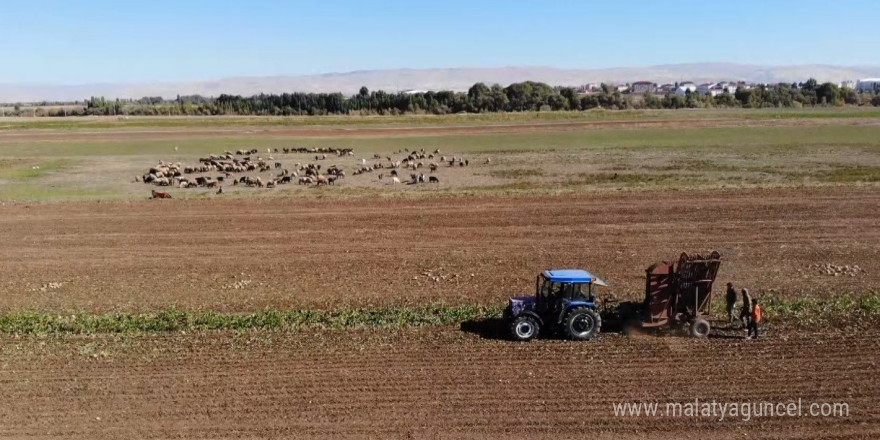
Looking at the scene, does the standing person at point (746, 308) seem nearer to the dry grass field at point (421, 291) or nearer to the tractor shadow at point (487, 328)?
the dry grass field at point (421, 291)

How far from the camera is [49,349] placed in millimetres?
16359

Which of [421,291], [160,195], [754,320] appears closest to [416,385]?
[421,291]

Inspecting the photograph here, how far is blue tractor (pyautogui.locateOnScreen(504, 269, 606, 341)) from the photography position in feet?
53.3

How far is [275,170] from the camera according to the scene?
51.6 meters

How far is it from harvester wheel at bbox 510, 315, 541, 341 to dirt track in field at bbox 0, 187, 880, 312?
3.71 metres

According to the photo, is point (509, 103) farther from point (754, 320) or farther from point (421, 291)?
point (754, 320)

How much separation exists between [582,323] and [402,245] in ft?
38.2

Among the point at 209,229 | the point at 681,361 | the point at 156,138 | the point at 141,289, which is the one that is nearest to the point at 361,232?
the point at 209,229

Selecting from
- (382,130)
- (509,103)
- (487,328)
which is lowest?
(487,328)

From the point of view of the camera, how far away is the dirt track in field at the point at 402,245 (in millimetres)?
→ 21391

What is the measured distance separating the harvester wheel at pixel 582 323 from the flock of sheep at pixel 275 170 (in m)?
29.0

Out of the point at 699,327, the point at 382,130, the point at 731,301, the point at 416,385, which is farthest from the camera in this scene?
the point at 382,130

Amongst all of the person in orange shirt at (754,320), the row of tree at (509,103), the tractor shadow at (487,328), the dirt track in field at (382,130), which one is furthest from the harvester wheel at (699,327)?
the row of tree at (509,103)

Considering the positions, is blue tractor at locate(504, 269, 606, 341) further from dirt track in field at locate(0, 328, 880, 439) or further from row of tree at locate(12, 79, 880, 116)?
row of tree at locate(12, 79, 880, 116)
